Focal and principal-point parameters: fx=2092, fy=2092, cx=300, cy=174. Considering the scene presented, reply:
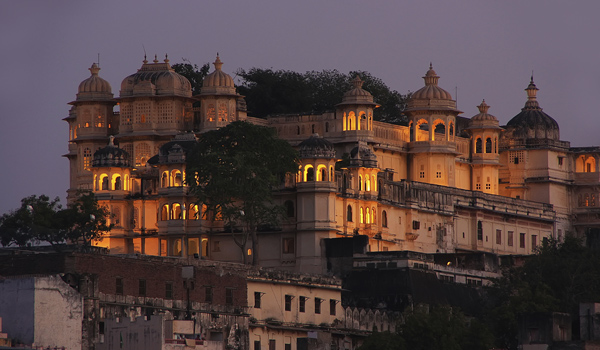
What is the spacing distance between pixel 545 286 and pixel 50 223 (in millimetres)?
29882

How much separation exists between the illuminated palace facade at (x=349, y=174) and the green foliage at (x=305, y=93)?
650 cm

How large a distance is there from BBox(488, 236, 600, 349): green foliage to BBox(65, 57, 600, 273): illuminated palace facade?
36.2 feet

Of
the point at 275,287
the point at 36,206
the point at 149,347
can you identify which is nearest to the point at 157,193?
the point at 36,206

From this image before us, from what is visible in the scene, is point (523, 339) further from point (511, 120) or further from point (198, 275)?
point (511, 120)

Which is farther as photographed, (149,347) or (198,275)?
(198,275)

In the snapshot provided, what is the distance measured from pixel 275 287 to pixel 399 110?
185 ft

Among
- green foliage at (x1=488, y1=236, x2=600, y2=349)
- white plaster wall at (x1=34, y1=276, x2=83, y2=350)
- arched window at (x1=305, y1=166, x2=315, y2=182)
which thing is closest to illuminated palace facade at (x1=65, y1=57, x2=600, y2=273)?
arched window at (x1=305, y1=166, x2=315, y2=182)

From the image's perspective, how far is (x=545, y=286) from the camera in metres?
101

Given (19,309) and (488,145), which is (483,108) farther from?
(19,309)

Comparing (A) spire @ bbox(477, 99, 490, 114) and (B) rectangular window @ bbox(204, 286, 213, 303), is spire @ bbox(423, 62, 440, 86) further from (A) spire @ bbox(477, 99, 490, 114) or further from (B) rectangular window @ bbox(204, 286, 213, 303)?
(B) rectangular window @ bbox(204, 286, 213, 303)

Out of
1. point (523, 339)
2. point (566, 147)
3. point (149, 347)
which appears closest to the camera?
point (149, 347)

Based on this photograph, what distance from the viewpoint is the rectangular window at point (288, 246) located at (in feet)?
378

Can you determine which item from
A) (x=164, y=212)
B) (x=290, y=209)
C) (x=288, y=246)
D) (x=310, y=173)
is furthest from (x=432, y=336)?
(x=164, y=212)

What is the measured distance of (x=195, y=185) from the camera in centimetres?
11306
